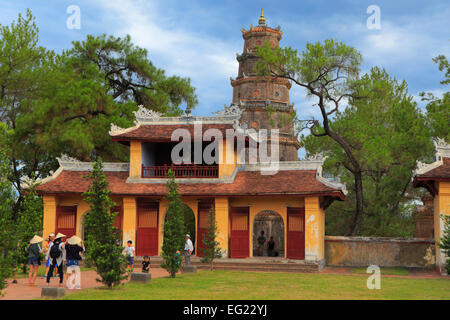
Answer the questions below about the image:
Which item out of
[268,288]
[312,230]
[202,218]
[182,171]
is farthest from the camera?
[182,171]

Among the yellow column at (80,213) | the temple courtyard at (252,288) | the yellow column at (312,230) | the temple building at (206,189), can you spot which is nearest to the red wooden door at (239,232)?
the temple building at (206,189)

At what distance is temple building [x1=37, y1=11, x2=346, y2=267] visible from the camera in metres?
25.2

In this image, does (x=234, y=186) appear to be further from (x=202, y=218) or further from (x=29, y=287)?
(x=29, y=287)

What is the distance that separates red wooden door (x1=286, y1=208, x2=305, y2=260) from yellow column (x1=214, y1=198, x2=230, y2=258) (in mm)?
3096

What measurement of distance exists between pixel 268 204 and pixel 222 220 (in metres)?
2.47

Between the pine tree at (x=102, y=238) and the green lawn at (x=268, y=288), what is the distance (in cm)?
52

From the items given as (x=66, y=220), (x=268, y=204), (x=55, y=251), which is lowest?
(x=55, y=251)

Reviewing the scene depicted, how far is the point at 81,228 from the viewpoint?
89.7ft

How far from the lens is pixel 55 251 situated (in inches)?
610

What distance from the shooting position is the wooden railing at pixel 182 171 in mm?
27016

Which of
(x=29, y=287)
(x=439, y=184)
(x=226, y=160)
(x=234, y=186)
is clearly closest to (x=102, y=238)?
(x=29, y=287)

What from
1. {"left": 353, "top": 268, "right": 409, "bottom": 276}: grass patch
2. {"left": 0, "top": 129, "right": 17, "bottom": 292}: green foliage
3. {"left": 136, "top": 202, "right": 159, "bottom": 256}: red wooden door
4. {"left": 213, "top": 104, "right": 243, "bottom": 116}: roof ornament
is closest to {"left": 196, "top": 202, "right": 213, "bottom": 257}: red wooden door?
{"left": 136, "top": 202, "right": 159, "bottom": 256}: red wooden door

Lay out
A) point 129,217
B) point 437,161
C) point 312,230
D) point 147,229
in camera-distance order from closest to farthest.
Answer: point 437,161 → point 312,230 → point 129,217 → point 147,229
